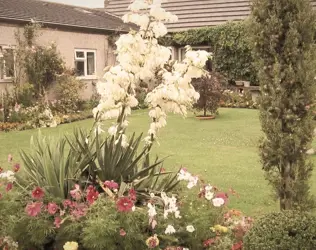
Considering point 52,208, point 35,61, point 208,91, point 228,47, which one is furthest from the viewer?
point 228,47

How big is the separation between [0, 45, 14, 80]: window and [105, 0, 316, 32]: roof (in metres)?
10.7

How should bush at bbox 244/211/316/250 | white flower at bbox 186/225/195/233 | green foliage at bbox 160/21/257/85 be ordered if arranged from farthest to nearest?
green foliage at bbox 160/21/257/85, white flower at bbox 186/225/195/233, bush at bbox 244/211/316/250

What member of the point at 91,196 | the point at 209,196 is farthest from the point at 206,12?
the point at 91,196

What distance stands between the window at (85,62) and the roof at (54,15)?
3.81 ft

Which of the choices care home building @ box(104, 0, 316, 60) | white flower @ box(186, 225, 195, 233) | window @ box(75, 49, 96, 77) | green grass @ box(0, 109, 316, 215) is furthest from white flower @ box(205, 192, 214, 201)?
care home building @ box(104, 0, 316, 60)

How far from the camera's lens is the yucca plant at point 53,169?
514 centimetres

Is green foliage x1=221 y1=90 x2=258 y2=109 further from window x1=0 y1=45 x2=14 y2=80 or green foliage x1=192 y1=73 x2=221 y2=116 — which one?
window x1=0 y1=45 x2=14 y2=80

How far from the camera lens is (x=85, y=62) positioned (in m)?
22.6

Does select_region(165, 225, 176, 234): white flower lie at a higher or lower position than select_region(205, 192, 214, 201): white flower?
lower

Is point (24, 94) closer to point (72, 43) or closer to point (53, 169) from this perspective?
point (72, 43)

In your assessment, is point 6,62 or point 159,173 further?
point 6,62

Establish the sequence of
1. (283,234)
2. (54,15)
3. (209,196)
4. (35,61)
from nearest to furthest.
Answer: (283,234) < (209,196) < (35,61) < (54,15)

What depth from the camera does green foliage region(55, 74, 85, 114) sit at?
19.4 metres

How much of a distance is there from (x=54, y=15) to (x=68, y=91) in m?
4.58
